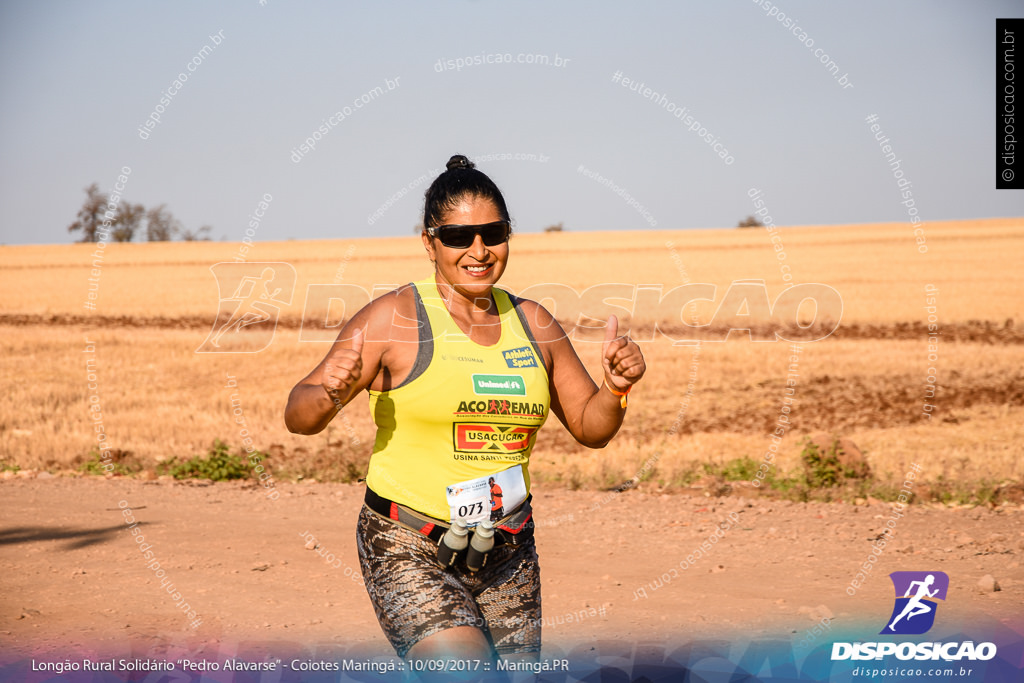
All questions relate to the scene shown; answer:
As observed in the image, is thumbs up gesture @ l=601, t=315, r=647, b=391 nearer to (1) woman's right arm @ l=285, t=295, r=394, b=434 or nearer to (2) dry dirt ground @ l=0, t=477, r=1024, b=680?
(1) woman's right arm @ l=285, t=295, r=394, b=434

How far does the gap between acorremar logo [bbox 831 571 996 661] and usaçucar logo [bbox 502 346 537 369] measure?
2.75 m

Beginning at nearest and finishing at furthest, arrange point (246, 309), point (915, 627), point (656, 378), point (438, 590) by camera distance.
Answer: point (438, 590) → point (915, 627) → point (656, 378) → point (246, 309)

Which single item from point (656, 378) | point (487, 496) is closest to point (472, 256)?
point (487, 496)

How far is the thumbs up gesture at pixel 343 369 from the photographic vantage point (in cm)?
294

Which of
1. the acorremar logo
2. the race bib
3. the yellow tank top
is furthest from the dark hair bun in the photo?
the acorremar logo

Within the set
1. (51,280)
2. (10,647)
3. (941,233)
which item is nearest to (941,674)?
(10,647)

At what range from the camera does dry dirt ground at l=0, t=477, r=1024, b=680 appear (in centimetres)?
523

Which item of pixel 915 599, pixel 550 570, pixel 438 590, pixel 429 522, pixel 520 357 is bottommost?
pixel 550 570

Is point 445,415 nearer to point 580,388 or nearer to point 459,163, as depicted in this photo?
point 580,388

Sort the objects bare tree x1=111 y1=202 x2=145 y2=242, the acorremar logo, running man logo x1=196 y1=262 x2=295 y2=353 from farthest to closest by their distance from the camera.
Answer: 1. bare tree x1=111 y1=202 x2=145 y2=242
2. running man logo x1=196 y1=262 x2=295 y2=353
3. the acorremar logo

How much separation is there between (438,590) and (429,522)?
0.23 meters

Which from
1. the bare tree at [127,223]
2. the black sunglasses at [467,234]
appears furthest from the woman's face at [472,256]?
the bare tree at [127,223]

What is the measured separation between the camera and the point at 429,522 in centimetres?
303

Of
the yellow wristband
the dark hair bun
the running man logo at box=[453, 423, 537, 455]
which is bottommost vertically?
the running man logo at box=[453, 423, 537, 455]
